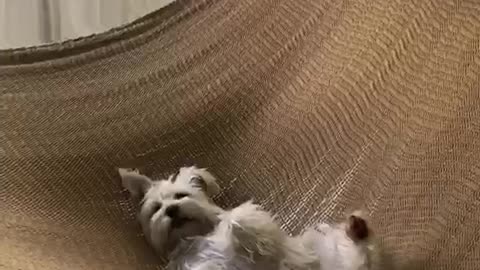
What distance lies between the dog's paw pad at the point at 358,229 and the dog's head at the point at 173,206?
19cm

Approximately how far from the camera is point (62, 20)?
83.6 inches

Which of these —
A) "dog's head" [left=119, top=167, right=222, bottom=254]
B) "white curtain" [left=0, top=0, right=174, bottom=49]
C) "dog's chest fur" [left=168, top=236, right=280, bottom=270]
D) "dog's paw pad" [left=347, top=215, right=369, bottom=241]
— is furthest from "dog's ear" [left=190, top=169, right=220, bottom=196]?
"white curtain" [left=0, top=0, right=174, bottom=49]

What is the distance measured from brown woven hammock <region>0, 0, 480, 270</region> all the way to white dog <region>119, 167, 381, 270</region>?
52 millimetres

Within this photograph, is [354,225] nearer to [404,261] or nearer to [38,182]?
[404,261]

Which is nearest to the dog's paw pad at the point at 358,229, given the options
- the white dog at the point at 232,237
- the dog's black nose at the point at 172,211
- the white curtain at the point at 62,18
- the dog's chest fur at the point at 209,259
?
the white dog at the point at 232,237

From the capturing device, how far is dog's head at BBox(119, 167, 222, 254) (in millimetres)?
1265

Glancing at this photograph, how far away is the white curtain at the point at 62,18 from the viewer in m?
2.09

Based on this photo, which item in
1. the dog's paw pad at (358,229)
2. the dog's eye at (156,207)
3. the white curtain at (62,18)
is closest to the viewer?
the dog's paw pad at (358,229)

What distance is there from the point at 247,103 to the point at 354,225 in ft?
1.28

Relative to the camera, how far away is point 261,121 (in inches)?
59.1

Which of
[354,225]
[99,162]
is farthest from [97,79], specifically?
[354,225]

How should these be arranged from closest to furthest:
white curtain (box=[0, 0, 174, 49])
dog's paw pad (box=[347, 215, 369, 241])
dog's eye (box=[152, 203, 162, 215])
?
dog's paw pad (box=[347, 215, 369, 241])
dog's eye (box=[152, 203, 162, 215])
white curtain (box=[0, 0, 174, 49])

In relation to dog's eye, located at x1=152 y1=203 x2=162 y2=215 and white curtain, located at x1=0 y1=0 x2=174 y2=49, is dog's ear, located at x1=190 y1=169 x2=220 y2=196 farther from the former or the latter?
white curtain, located at x1=0 y1=0 x2=174 y2=49

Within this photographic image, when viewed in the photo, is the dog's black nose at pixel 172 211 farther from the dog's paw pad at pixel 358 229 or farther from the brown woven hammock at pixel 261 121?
the dog's paw pad at pixel 358 229
